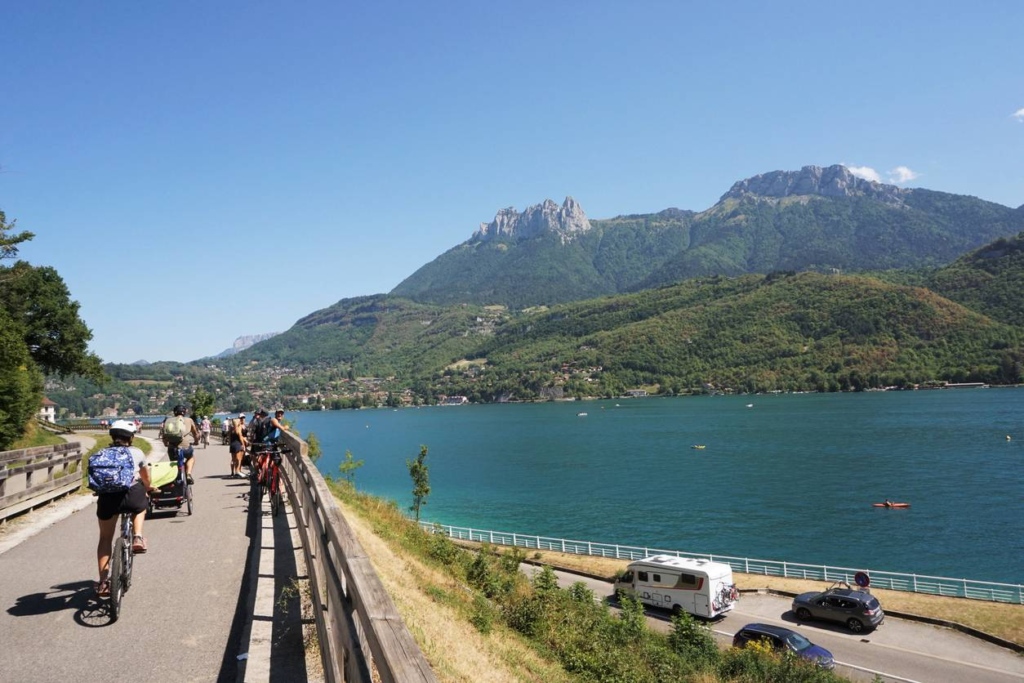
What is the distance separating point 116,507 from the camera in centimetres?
765

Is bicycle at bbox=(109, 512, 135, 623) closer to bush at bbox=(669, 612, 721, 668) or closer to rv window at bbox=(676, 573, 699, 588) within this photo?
bush at bbox=(669, 612, 721, 668)

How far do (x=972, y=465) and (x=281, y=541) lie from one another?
8753 cm

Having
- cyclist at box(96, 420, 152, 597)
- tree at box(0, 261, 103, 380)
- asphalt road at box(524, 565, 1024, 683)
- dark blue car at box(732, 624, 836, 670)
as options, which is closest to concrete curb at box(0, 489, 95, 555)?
cyclist at box(96, 420, 152, 597)

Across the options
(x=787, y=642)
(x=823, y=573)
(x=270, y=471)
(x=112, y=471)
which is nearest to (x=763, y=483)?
(x=823, y=573)

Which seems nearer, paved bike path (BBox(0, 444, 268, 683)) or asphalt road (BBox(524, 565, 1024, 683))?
Result: paved bike path (BBox(0, 444, 268, 683))

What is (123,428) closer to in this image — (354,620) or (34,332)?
(354,620)

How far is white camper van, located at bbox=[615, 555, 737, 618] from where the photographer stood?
28078 mm

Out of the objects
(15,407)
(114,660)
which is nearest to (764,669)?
(114,660)

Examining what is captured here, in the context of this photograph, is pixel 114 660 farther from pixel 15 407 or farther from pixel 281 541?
pixel 15 407

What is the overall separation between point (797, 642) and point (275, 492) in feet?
58.2

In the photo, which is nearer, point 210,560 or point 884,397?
Result: point 210,560

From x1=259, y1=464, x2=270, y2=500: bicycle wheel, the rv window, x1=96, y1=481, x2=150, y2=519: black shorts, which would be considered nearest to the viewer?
x1=96, y1=481, x2=150, y2=519: black shorts

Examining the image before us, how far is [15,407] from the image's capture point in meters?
34.6

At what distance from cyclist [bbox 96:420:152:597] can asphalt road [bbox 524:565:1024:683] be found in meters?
22.0
